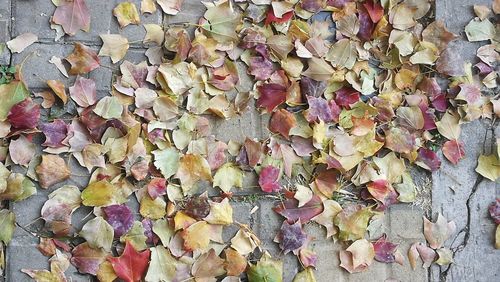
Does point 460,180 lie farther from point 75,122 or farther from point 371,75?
point 75,122

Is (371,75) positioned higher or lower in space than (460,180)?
higher

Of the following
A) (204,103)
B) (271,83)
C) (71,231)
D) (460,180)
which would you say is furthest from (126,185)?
(460,180)

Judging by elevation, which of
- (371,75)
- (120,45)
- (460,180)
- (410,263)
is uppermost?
(120,45)

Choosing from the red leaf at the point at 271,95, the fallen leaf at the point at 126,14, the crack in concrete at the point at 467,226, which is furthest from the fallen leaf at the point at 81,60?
the crack in concrete at the point at 467,226

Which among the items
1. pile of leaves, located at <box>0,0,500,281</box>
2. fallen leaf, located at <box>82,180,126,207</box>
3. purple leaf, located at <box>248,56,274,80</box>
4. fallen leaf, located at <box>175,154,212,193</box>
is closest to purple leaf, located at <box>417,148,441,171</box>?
pile of leaves, located at <box>0,0,500,281</box>

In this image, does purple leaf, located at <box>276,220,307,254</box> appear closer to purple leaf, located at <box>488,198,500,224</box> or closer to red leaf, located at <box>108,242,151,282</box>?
red leaf, located at <box>108,242,151,282</box>

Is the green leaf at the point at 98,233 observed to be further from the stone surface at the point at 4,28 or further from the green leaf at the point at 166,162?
the stone surface at the point at 4,28
